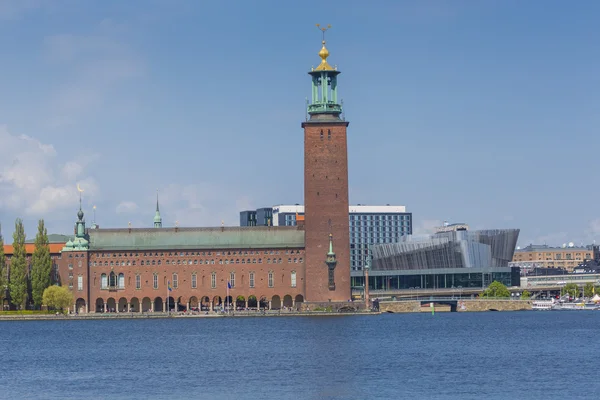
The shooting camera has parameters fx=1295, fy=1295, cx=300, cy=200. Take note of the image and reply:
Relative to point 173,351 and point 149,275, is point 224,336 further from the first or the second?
point 149,275

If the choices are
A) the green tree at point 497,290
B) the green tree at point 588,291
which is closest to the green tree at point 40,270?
the green tree at point 497,290

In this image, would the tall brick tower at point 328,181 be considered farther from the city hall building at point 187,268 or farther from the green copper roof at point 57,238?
the green copper roof at point 57,238

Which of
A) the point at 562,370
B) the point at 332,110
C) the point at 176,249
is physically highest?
the point at 332,110

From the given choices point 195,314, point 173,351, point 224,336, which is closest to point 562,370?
point 173,351

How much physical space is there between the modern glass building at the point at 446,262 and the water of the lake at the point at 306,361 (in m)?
44.4

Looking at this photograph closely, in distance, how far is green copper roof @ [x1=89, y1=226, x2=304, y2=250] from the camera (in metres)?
128

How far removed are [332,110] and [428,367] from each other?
6335cm

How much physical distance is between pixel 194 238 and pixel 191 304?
6.64 meters

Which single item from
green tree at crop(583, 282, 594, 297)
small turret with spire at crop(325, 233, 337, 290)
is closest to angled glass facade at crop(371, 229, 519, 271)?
green tree at crop(583, 282, 594, 297)

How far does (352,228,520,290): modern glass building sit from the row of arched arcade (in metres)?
22.4

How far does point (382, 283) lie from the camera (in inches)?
5906

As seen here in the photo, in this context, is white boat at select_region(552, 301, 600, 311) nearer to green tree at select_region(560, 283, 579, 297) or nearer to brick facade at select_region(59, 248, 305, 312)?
green tree at select_region(560, 283, 579, 297)

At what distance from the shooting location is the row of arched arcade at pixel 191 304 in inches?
4993

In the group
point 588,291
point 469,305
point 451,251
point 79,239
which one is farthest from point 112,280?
point 588,291
